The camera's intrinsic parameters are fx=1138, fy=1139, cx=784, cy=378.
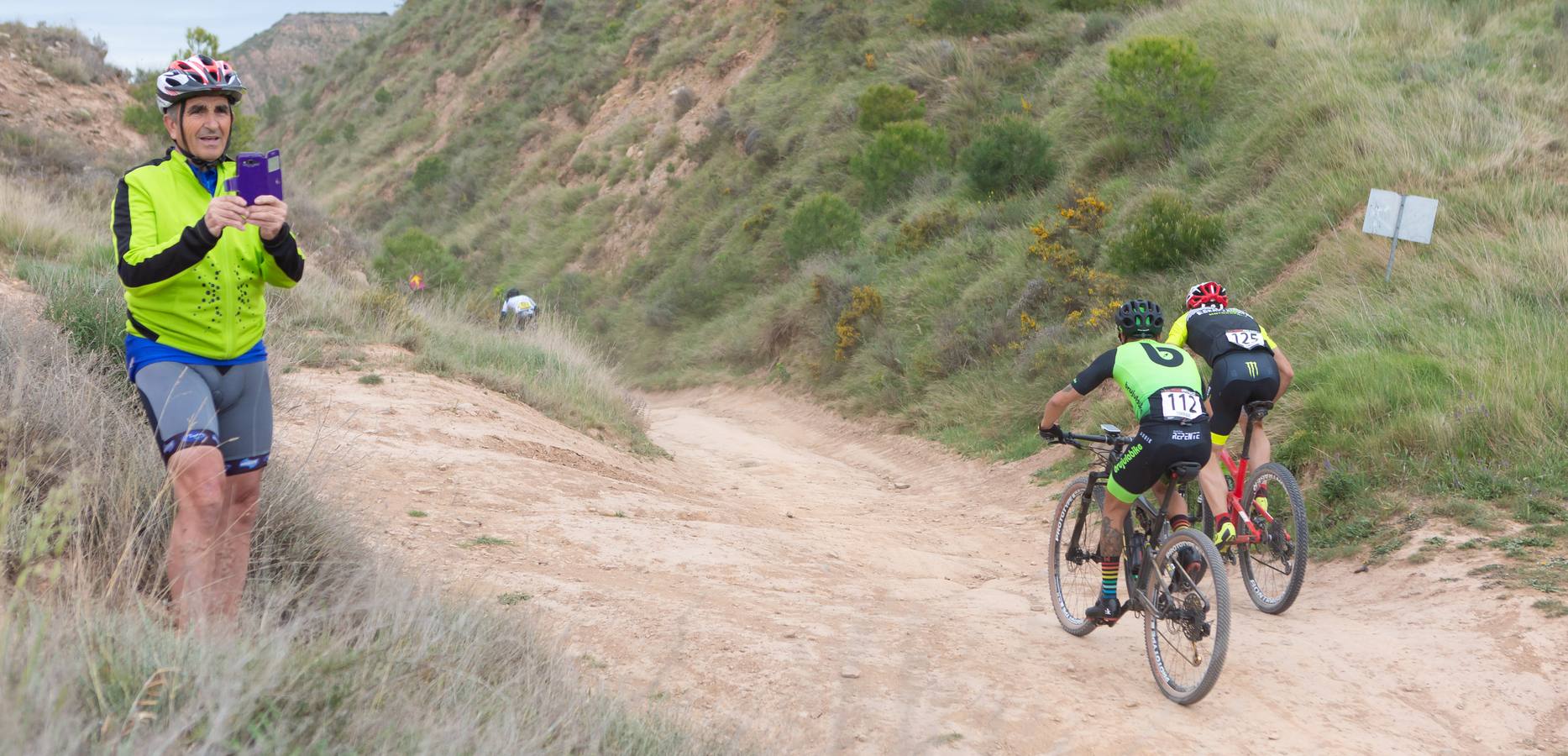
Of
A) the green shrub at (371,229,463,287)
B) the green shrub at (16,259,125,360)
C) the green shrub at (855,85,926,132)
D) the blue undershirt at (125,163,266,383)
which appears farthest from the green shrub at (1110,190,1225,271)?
the green shrub at (371,229,463,287)

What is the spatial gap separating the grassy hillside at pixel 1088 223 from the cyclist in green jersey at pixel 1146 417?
2.88 m

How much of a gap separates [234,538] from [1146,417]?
159 inches

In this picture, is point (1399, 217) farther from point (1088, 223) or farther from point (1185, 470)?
point (1185, 470)

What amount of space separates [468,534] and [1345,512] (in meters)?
5.93

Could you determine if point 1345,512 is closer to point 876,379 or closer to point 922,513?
point 922,513

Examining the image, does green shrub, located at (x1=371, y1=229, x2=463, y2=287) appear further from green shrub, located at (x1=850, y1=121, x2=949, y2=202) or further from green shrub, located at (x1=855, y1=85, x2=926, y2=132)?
green shrub, located at (x1=855, y1=85, x2=926, y2=132)

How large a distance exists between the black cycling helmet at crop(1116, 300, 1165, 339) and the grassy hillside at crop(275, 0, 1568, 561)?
9.77 ft

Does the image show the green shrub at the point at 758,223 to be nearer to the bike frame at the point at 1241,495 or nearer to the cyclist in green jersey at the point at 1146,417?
the bike frame at the point at 1241,495

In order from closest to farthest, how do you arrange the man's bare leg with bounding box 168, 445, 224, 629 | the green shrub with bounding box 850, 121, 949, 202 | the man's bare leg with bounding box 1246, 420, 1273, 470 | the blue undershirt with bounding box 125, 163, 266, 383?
the man's bare leg with bounding box 168, 445, 224, 629 < the blue undershirt with bounding box 125, 163, 266, 383 < the man's bare leg with bounding box 1246, 420, 1273, 470 < the green shrub with bounding box 850, 121, 949, 202

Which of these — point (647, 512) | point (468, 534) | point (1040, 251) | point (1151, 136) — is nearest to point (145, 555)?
point (468, 534)

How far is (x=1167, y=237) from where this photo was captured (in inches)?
552

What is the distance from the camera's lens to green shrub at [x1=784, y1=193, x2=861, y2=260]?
76.1 ft

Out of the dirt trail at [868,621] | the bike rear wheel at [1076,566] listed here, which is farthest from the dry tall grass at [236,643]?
the bike rear wheel at [1076,566]

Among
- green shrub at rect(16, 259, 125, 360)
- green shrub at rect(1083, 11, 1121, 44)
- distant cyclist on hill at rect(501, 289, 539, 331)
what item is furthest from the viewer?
green shrub at rect(1083, 11, 1121, 44)
